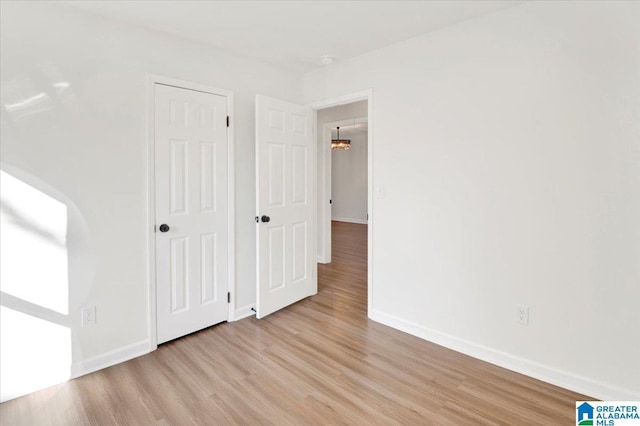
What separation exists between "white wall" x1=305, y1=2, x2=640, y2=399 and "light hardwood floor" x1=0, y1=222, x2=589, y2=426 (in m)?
0.30

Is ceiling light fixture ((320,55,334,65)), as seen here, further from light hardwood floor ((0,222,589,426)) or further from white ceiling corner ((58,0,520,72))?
light hardwood floor ((0,222,589,426))

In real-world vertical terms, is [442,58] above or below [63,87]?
above

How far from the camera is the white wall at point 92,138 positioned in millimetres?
2033

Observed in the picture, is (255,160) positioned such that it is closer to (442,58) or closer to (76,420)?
(442,58)

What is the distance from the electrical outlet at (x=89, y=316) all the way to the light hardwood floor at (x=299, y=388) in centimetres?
36

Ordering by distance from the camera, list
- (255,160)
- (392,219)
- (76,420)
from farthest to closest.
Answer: (255,160) < (392,219) < (76,420)

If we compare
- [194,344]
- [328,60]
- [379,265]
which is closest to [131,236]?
[194,344]

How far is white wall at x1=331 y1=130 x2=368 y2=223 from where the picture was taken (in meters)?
9.67

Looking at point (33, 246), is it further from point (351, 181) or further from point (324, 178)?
point (351, 181)

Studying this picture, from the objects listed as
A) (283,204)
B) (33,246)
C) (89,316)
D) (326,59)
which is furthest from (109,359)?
(326,59)

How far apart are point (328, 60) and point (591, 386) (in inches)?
129

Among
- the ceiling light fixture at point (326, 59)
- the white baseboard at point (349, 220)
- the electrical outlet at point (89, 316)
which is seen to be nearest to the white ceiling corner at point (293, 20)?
the ceiling light fixture at point (326, 59)

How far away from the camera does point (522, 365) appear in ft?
7.52

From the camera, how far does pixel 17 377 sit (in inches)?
80.1
